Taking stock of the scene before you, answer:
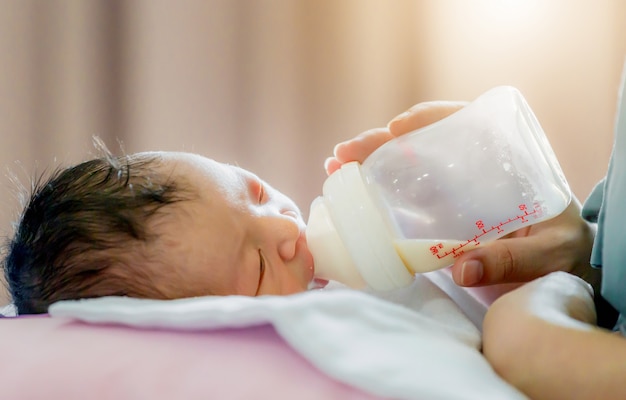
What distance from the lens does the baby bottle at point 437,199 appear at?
2.67 feet

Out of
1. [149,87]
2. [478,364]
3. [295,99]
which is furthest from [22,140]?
[478,364]

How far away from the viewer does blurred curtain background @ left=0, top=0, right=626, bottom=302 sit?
1.79 metres

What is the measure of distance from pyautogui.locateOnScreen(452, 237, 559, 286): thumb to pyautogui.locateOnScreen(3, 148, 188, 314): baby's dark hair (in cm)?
37

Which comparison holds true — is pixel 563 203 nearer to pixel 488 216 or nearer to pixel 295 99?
pixel 488 216

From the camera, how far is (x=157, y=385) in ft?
1.76

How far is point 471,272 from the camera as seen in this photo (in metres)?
0.79

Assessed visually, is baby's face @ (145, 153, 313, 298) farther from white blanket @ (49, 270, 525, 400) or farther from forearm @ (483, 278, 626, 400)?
forearm @ (483, 278, 626, 400)

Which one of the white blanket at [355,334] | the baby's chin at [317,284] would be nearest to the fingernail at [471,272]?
the white blanket at [355,334]

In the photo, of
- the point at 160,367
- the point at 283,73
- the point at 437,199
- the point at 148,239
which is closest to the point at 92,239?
the point at 148,239

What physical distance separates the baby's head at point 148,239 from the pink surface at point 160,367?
7.4 inches

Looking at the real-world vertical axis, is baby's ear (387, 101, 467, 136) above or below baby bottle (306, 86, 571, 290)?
above

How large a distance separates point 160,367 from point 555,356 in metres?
0.33

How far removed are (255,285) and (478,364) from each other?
37 cm

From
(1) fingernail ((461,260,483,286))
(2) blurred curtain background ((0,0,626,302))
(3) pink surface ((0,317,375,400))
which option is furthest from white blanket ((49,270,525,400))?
(2) blurred curtain background ((0,0,626,302))
